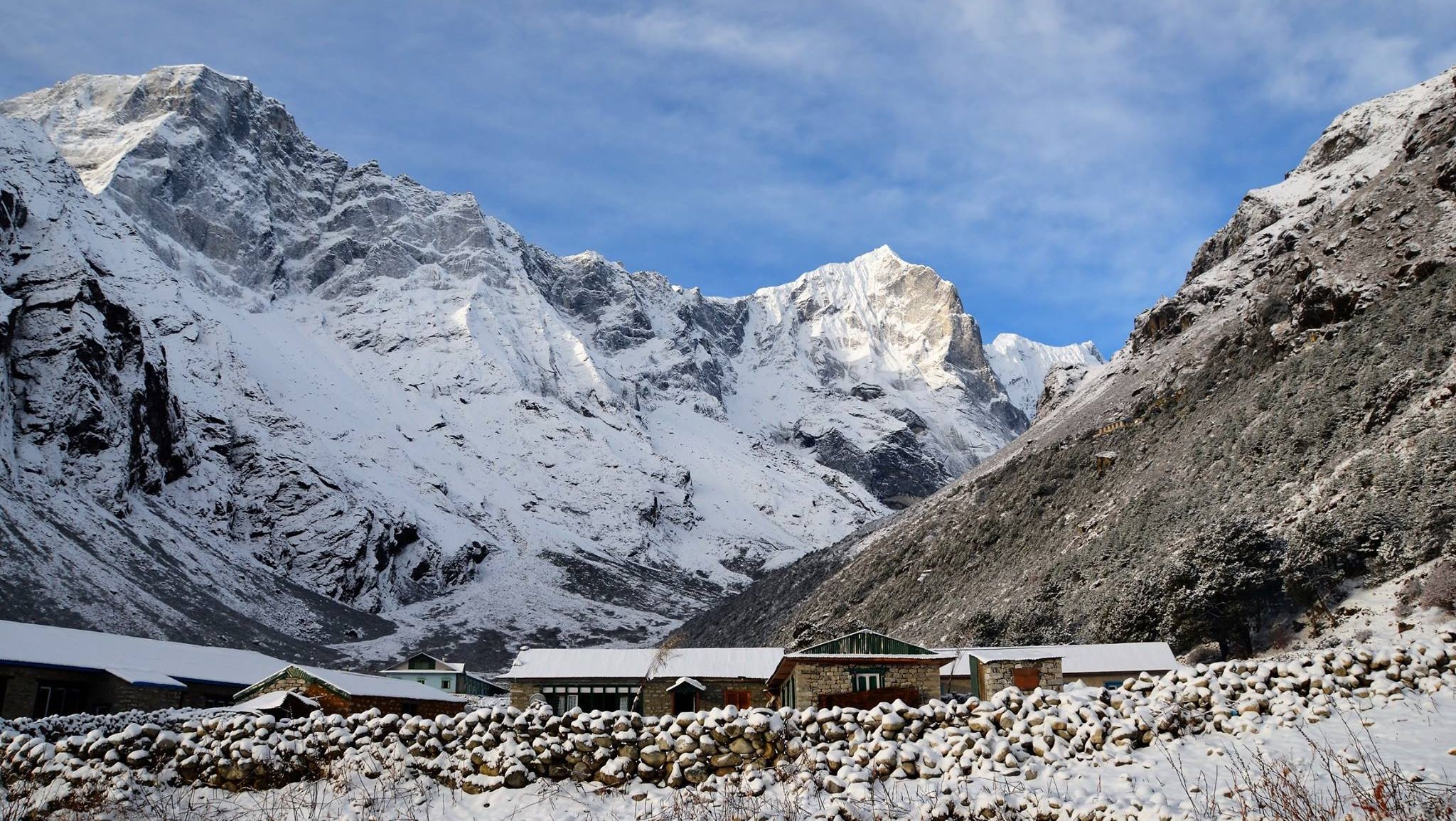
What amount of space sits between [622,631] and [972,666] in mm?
102114

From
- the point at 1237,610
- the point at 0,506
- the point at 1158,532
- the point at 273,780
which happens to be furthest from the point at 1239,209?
the point at 0,506

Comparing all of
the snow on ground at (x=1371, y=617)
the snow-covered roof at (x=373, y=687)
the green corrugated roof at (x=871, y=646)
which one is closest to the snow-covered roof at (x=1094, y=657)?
the green corrugated roof at (x=871, y=646)

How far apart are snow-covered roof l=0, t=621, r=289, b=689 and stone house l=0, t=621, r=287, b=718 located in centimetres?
3

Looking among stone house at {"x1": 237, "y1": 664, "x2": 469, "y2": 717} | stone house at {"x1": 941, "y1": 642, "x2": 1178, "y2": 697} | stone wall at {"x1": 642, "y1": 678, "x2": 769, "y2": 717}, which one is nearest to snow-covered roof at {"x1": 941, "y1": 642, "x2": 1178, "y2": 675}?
stone house at {"x1": 941, "y1": 642, "x2": 1178, "y2": 697}

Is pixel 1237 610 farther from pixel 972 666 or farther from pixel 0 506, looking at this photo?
pixel 0 506

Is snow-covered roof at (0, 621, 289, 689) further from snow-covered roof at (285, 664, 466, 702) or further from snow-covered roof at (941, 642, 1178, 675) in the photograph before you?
snow-covered roof at (941, 642, 1178, 675)

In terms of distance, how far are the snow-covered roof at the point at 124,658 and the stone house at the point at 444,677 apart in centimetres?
1274

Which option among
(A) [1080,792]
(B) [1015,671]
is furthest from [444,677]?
(A) [1080,792]

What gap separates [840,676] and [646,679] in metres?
8.42

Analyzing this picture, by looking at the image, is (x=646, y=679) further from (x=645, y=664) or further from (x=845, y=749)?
(x=845, y=749)

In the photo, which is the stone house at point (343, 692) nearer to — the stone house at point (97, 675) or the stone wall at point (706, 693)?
the stone house at point (97, 675)

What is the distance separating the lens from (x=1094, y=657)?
42.5m

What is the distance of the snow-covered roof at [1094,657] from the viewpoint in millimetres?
41438

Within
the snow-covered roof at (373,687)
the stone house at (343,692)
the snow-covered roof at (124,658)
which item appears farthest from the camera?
the snow-covered roof at (124,658)
